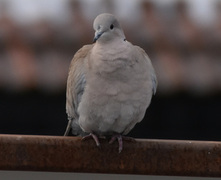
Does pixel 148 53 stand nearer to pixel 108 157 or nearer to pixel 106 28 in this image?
pixel 106 28

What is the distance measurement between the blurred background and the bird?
0.11 meters

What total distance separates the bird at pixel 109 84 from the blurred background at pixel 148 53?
0.11 m

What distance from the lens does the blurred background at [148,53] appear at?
275 centimetres

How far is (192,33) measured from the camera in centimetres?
343

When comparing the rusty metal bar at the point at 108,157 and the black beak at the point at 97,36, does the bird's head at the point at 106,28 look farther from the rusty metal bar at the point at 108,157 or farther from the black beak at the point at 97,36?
the rusty metal bar at the point at 108,157

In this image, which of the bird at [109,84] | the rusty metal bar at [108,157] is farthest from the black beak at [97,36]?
the rusty metal bar at [108,157]

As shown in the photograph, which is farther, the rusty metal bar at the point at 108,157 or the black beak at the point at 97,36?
the black beak at the point at 97,36

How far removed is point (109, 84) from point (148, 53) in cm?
58

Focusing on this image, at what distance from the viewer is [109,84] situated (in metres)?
2.66

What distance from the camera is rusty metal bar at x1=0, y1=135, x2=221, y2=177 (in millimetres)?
1733

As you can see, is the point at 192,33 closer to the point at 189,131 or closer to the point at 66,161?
the point at 189,131

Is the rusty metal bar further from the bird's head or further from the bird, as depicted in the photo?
the bird's head

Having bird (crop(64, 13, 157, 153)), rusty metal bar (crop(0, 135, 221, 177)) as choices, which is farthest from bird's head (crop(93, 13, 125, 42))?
rusty metal bar (crop(0, 135, 221, 177))

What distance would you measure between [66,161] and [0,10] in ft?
6.86
